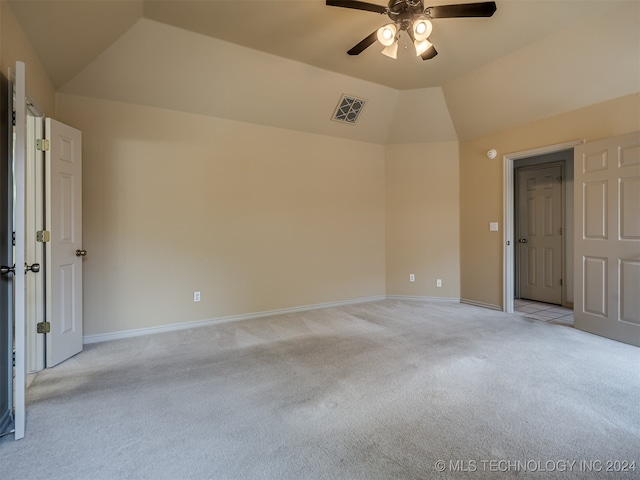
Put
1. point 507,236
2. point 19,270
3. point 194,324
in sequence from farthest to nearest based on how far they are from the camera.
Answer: point 507,236
point 194,324
point 19,270

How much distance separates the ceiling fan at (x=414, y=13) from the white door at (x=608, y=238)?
83.5 inches

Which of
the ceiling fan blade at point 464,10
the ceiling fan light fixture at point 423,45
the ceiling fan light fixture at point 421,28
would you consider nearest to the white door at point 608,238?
the ceiling fan blade at point 464,10

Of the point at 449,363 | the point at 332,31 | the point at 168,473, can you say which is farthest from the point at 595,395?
the point at 332,31

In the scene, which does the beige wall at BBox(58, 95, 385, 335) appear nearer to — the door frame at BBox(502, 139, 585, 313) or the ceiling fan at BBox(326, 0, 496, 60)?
the door frame at BBox(502, 139, 585, 313)

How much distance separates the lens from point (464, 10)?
218cm

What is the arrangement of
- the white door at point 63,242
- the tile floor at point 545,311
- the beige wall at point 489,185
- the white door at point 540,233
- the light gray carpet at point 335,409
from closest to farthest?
the light gray carpet at point 335,409
the white door at point 63,242
the beige wall at point 489,185
the tile floor at point 545,311
the white door at point 540,233

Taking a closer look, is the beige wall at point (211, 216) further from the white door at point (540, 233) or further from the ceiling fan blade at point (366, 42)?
the white door at point (540, 233)

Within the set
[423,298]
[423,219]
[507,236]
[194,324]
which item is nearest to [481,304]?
[423,298]

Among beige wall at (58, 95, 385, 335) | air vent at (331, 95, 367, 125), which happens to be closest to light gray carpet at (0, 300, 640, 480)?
beige wall at (58, 95, 385, 335)

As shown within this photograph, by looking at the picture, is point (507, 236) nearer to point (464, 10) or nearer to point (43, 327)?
point (464, 10)

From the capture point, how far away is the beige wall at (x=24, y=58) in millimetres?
1845

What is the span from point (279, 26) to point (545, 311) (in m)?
5.01

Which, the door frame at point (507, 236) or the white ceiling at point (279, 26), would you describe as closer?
the white ceiling at point (279, 26)

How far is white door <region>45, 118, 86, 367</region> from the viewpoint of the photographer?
8.34ft
